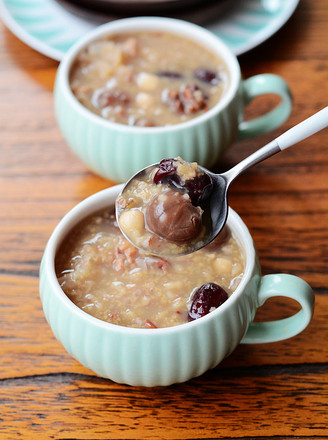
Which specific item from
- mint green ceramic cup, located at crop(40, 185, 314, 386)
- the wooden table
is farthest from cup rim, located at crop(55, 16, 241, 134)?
mint green ceramic cup, located at crop(40, 185, 314, 386)

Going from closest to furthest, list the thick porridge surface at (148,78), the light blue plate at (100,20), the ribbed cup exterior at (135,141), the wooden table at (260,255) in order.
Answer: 1. the wooden table at (260,255)
2. the ribbed cup exterior at (135,141)
3. the thick porridge surface at (148,78)
4. the light blue plate at (100,20)

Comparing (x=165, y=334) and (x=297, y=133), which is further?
(x=297, y=133)

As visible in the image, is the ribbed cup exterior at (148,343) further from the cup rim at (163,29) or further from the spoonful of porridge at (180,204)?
the cup rim at (163,29)

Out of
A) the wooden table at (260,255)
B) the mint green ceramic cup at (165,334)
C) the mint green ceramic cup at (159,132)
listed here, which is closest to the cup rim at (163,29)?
the mint green ceramic cup at (159,132)

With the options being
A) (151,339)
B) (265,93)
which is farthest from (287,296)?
(265,93)

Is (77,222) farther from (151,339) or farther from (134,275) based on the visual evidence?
(151,339)

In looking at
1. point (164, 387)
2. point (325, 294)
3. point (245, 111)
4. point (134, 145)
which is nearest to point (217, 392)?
point (164, 387)
